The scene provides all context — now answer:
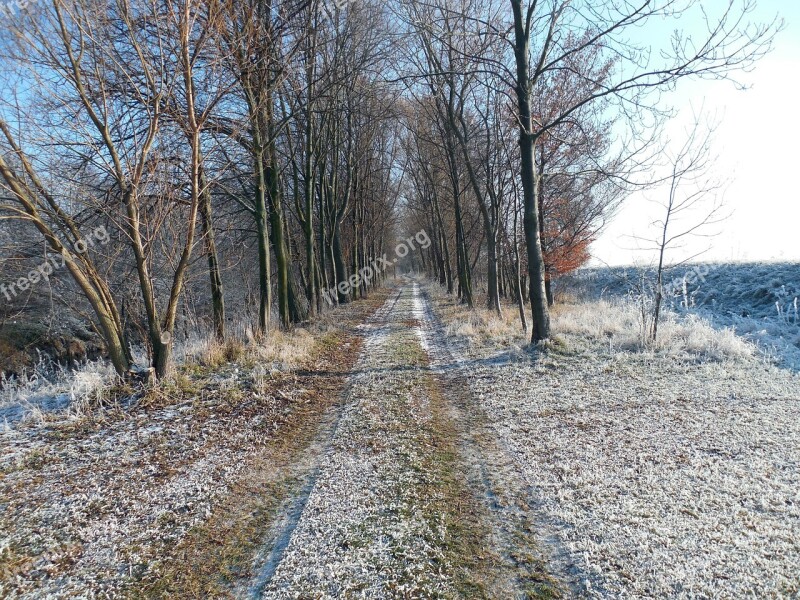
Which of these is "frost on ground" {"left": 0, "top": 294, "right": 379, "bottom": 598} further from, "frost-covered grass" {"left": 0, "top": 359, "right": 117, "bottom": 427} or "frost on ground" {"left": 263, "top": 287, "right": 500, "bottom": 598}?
"frost on ground" {"left": 263, "top": 287, "right": 500, "bottom": 598}

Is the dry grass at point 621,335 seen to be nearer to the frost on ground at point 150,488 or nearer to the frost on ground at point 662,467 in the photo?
the frost on ground at point 662,467

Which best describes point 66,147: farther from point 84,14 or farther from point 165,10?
point 165,10

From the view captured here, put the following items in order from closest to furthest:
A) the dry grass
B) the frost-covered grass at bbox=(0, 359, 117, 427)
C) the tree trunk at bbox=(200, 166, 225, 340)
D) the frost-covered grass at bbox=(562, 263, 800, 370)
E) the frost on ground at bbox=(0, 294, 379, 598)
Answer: the frost on ground at bbox=(0, 294, 379, 598)
the frost-covered grass at bbox=(0, 359, 117, 427)
the dry grass
the tree trunk at bbox=(200, 166, 225, 340)
the frost-covered grass at bbox=(562, 263, 800, 370)

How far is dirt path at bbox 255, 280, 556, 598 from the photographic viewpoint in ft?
Answer: 8.69

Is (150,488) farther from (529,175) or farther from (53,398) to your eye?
(529,175)

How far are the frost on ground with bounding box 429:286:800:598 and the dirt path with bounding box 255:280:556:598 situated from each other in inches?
12.9

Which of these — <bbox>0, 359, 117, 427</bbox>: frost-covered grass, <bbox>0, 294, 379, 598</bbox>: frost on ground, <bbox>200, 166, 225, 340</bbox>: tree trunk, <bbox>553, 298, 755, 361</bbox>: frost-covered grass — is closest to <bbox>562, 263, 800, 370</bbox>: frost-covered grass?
<bbox>553, 298, 755, 361</bbox>: frost-covered grass

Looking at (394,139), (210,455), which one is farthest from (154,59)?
(394,139)

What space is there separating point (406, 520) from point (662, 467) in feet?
8.12

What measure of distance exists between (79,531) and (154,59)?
6491 millimetres

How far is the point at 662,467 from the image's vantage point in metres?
3.88

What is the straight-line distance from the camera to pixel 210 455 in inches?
179

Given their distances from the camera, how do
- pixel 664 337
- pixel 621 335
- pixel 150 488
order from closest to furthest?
pixel 150 488 < pixel 664 337 < pixel 621 335

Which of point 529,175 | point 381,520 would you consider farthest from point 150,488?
point 529,175
